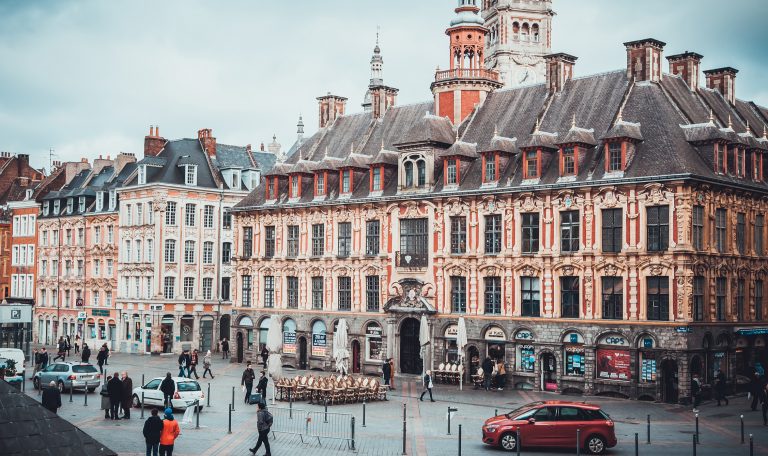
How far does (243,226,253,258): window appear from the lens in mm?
65312

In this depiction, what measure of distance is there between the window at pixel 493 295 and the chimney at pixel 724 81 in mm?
17216

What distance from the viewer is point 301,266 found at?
61.2 metres

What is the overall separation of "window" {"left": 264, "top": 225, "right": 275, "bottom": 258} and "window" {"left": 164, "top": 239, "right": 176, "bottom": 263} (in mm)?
12295

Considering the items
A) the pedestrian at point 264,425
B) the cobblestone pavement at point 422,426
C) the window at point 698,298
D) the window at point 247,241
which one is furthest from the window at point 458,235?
the pedestrian at point 264,425

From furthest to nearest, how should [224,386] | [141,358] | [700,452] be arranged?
1. [141,358]
2. [224,386]
3. [700,452]

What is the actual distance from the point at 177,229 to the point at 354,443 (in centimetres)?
4606

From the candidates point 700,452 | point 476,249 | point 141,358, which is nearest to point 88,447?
point 700,452

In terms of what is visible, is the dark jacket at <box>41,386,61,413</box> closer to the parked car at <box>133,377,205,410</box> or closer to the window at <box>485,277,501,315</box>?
the parked car at <box>133,377,205,410</box>

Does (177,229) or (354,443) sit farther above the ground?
(177,229)

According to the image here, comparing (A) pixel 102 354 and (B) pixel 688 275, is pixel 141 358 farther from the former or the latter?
(B) pixel 688 275

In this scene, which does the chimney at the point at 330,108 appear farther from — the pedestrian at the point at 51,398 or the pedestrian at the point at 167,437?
the pedestrian at the point at 167,437

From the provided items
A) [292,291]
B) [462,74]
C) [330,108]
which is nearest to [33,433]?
[462,74]

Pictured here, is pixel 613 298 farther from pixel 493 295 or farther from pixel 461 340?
pixel 461 340

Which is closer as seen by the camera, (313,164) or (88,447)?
(88,447)
